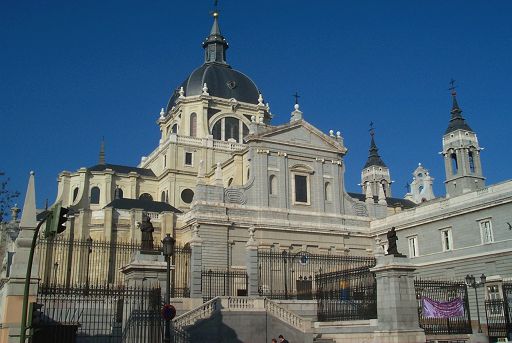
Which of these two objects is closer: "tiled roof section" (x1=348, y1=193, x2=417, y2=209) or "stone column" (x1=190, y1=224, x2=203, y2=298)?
"stone column" (x1=190, y1=224, x2=203, y2=298)

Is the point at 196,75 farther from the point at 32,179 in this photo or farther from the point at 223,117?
the point at 32,179

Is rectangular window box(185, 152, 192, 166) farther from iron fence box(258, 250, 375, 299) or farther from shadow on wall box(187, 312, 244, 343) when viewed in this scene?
shadow on wall box(187, 312, 244, 343)

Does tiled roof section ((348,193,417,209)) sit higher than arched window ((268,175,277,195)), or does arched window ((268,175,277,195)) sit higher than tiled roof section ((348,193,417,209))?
tiled roof section ((348,193,417,209))

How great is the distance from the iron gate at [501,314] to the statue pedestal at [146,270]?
1652 cm

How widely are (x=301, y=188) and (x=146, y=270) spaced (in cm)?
2731

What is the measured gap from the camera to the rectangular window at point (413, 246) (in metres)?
42.0

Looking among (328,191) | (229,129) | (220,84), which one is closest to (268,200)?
(328,191)

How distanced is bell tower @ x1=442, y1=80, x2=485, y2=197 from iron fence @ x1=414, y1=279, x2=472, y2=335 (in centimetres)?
2675

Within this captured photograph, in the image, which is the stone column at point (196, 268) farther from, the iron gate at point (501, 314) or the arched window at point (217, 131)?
the arched window at point (217, 131)

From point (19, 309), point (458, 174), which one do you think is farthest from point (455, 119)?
point (19, 309)

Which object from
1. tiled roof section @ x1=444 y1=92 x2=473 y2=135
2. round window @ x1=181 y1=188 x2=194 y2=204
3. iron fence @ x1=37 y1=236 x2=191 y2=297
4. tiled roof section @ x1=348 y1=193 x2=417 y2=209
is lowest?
iron fence @ x1=37 y1=236 x2=191 y2=297

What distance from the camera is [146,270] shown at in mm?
20203

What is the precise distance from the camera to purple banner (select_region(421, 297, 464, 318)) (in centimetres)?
2433

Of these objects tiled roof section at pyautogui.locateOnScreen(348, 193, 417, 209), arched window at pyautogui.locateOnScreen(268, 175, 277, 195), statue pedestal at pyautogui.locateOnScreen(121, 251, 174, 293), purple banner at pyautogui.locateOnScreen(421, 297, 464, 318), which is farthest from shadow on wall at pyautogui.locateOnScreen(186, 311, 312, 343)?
tiled roof section at pyautogui.locateOnScreen(348, 193, 417, 209)
